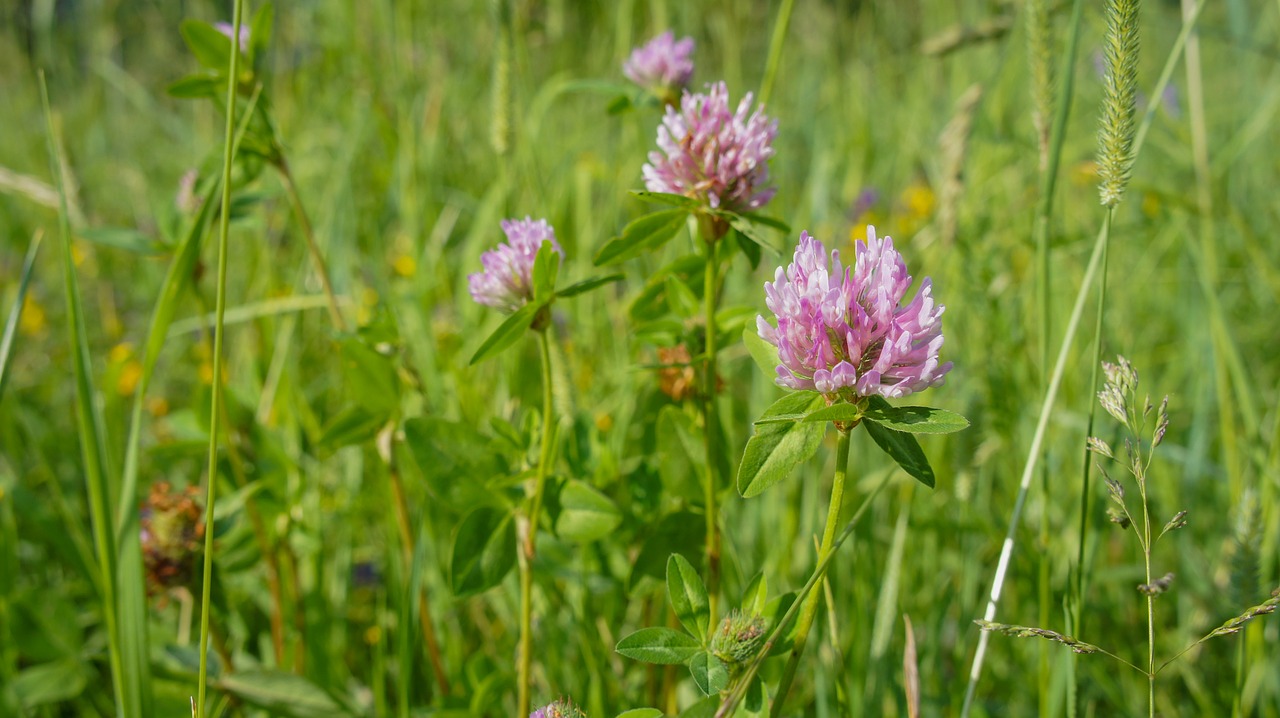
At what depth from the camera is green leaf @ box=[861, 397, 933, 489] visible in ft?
2.23

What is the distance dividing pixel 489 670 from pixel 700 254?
1.99ft

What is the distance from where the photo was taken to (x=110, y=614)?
0.94 metres

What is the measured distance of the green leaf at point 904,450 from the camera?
0.68 m

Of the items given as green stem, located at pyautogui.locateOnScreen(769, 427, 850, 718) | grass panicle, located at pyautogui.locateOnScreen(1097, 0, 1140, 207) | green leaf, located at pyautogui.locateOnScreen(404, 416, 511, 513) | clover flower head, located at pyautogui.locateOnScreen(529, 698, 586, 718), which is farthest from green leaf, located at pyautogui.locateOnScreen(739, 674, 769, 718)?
grass panicle, located at pyautogui.locateOnScreen(1097, 0, 1140, 207)

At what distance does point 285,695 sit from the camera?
3.58 ft

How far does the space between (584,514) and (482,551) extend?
123 mm

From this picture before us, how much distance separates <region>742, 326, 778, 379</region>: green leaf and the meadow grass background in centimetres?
21

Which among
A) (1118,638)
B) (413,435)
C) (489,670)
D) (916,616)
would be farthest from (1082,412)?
(413,435)

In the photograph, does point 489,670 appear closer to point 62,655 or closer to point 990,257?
point 62,655

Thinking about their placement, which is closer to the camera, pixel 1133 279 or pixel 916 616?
pixel 916 616

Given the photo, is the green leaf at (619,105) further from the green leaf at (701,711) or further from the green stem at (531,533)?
the green leaf at (701,711)

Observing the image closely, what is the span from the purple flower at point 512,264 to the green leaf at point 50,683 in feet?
2.82

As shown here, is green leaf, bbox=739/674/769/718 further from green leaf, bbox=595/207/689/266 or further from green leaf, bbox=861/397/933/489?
green leaf, bbox=595/207/689/266

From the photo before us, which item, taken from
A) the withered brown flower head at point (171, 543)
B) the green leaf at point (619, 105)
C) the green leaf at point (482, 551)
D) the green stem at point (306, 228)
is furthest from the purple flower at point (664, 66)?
the withered brown flower head at point (171, 543)
